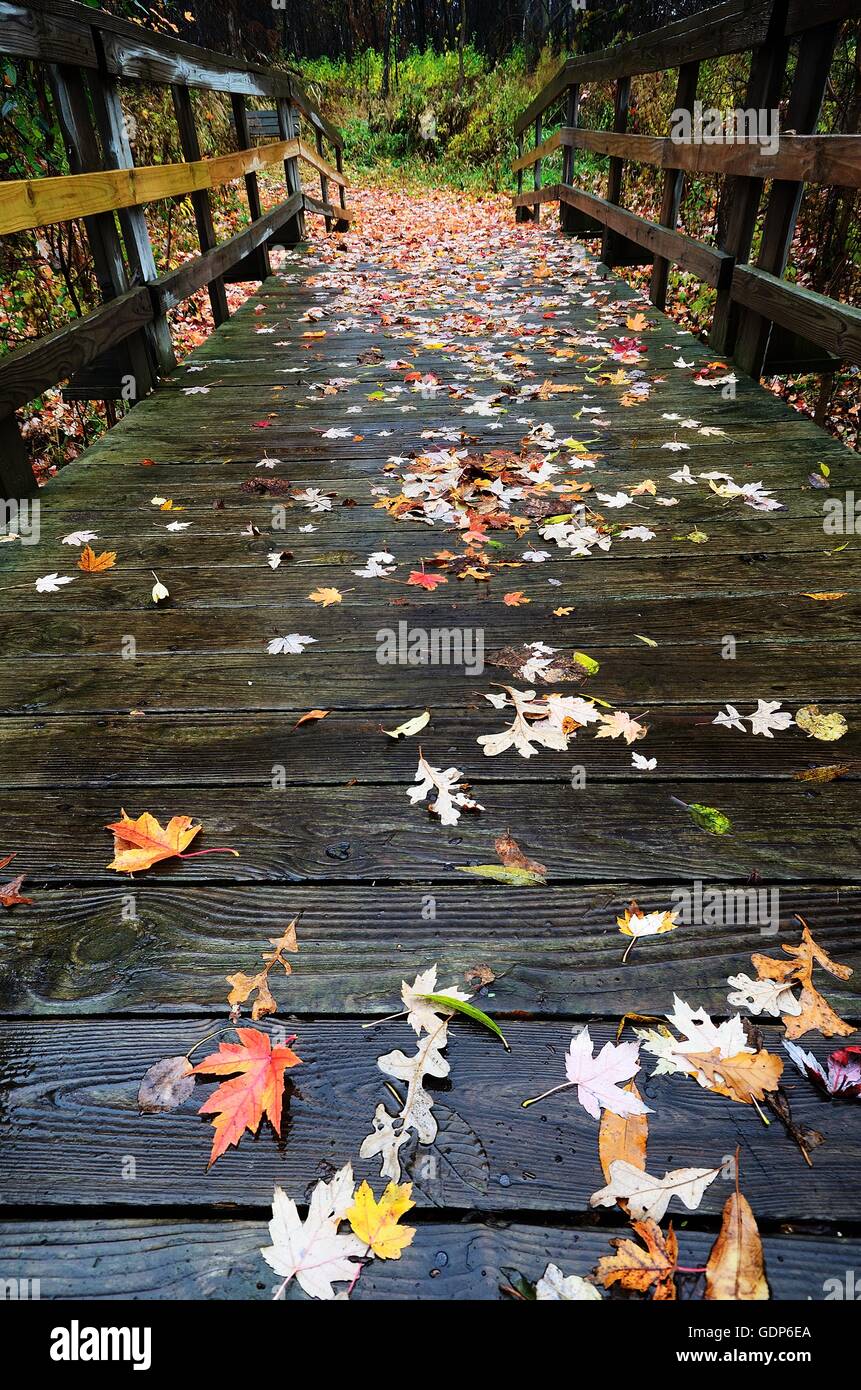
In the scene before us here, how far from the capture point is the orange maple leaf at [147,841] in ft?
5.16

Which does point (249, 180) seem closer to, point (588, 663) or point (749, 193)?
point (749, 193)

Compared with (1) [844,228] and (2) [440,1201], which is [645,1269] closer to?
(2) [440,1201]

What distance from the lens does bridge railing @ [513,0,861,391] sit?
9.70 feet

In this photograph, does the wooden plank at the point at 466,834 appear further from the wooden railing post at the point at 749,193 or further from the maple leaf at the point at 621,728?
the wooden railing post at the point at 749,193

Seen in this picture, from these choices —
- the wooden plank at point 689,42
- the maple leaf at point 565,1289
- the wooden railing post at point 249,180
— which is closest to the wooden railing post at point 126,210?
the wooden railing post at point 249,180

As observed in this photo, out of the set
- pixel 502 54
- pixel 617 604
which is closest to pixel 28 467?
pixel 617 604

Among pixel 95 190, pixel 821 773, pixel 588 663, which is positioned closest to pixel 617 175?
pixel 95 190

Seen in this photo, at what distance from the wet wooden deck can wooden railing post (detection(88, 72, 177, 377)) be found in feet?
4.88

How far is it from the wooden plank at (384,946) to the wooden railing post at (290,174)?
8.09 m

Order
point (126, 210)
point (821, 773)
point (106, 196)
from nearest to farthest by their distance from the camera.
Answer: point (821, 773) → point (106, 196) → point (126, 210)

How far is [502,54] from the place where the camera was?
66.5 feet

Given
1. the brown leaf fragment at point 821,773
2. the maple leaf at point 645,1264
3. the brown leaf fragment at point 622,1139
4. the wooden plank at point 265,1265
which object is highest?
the brown leaf fragment at point 821,773

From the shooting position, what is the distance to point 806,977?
51.6 inches

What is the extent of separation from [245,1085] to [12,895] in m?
0.67
